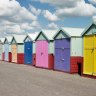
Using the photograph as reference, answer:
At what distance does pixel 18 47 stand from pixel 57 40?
38.9 feet

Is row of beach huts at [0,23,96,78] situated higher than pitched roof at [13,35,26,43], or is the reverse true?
pitched roof at [13,35,26,43]

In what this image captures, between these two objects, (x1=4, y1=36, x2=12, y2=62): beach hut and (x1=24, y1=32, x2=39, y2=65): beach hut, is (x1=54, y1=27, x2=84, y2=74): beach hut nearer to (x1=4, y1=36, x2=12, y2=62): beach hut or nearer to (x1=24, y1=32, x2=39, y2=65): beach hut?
(x1=24, y1=32, x2=39, y2=65): beach hut

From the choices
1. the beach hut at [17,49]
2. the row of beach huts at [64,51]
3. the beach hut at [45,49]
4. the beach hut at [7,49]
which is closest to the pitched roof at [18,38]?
the beach hut at [17,49]

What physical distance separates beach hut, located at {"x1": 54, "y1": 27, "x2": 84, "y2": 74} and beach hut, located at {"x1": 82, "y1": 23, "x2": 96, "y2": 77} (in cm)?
118

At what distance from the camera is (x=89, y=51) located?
68.1 feet

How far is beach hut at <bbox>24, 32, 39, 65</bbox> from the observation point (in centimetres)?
3235

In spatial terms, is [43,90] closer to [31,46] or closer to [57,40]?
[57,40]

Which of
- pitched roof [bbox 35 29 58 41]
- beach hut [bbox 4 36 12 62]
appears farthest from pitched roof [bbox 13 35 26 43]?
pitched roof [bbox 35 29 58 41]

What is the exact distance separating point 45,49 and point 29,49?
5.68m

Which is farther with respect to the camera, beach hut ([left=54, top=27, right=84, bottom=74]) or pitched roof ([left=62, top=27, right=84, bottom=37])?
pitched roof ([left=62, top=27, right=84, bottom=37])

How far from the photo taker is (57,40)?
2572 centimetres

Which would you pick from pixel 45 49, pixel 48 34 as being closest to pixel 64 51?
pixel 45 49

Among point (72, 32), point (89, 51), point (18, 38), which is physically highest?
point (18, 38)

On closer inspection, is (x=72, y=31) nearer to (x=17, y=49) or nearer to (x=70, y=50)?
(x=70, y=50)
